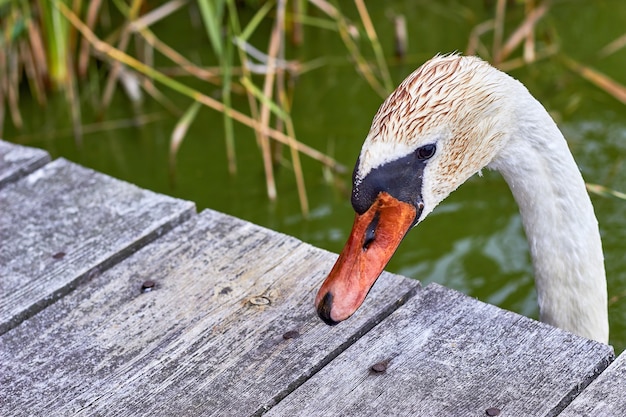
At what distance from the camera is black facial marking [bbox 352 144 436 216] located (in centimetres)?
212

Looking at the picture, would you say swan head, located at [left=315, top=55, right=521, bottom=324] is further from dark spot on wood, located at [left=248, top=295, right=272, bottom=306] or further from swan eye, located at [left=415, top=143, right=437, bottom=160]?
dark spot on wood, located at [left=248, top=295, right=272, bottom=306]

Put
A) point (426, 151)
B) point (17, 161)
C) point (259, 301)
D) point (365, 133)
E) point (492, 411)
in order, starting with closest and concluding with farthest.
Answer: point (492, 411), point (426, 151), point (259, 301), point (17, 161), point (365, 133)

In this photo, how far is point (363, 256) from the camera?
2.14m

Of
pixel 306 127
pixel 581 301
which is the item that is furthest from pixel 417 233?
pixel 581 301

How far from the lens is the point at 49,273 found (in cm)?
250

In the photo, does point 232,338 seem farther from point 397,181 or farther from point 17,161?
point 17,161

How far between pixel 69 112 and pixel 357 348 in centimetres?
320

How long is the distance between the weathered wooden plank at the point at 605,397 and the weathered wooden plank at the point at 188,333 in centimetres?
49

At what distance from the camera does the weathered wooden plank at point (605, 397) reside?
6.40 feet

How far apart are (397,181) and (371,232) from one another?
118mm

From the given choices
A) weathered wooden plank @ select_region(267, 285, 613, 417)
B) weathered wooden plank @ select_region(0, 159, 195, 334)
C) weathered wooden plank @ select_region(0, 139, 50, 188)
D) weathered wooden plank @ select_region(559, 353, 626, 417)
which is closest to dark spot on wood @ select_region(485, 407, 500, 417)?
weathered wooden plank @ select_region(267, 285, 613, 417)

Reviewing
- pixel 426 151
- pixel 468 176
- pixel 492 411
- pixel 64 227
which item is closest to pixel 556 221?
pixel 468 176

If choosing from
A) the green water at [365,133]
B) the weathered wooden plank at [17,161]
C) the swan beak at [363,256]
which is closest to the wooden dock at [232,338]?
the swan beak at [363,256]

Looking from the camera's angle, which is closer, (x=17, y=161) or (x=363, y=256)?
(x=363, y=256)
